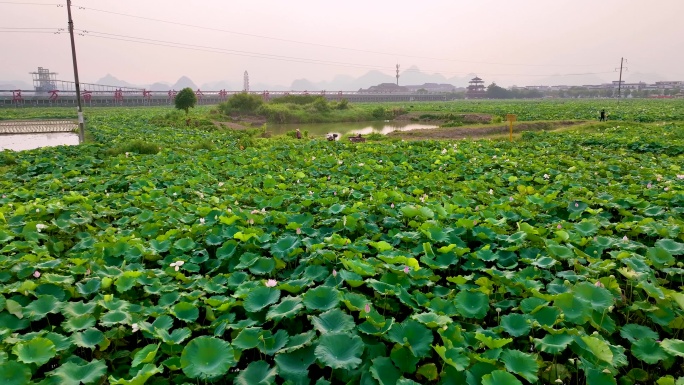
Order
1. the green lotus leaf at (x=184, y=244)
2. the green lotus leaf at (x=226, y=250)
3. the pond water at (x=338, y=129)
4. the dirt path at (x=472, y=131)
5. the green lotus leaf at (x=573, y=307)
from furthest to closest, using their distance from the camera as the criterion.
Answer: the pond water at (x=338, y=129)
the dirt path at (x=472, y=131)
the green lotus leaf at (x=184, y=244)
the green lotus leaf at (x=226, y=250)
the green lotus leaf at (x=573, y=307)

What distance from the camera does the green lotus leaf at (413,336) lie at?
2.25 meters

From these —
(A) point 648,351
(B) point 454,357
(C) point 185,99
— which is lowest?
(A) point 648,351

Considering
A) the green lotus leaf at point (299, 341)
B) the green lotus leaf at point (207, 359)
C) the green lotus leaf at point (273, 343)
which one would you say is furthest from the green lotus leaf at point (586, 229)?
the green lotus leaf at point (207, 359)

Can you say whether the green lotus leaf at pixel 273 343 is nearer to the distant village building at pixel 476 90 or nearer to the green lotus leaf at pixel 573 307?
the green lotus leaf at pixel 573 307

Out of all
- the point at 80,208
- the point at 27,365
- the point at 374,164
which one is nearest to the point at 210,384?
the point at 27,365

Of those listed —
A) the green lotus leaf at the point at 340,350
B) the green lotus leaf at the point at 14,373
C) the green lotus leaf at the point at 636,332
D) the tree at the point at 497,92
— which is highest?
the tree at the point at 497,92

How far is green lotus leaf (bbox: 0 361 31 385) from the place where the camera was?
6.75 feet

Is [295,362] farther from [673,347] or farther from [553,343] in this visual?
[673,347]

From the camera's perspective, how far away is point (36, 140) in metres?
20.5

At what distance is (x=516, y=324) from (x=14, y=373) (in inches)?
102

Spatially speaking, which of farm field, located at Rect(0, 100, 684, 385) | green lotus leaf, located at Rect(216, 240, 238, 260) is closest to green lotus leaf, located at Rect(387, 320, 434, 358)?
farm field, located at Rect(0, 100, 684, 385)

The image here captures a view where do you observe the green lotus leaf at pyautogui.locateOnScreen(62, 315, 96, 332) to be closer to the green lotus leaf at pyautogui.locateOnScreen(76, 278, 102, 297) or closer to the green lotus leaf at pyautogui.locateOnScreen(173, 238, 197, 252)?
the green lotus leaf at pyautogui.locateOnScreen(76, 278, 102, 297)

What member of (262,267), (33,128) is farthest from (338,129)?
(262,267)

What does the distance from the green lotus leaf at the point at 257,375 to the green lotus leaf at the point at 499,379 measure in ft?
3.18
